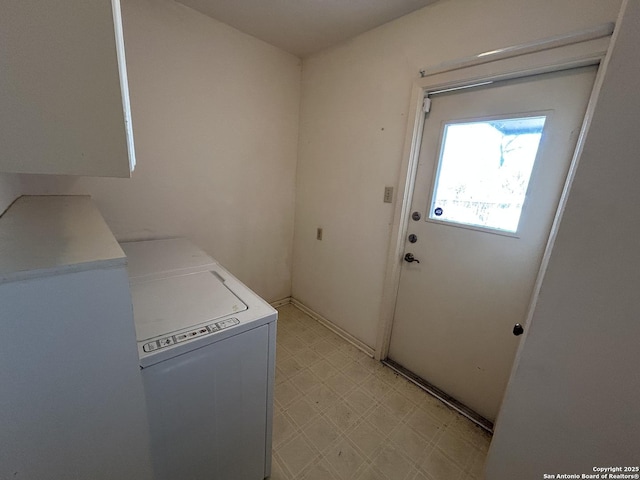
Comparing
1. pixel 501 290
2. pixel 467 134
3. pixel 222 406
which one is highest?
pixel 467 134

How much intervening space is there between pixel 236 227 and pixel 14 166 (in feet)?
5.94

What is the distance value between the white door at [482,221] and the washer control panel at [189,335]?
1.32 meters

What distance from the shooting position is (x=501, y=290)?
1402 mm

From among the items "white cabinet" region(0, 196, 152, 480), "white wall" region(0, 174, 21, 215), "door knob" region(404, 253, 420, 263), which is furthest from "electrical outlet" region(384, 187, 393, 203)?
"white wall" region(0, 174, 21, 215)

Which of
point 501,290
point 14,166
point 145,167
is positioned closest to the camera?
point 14,166

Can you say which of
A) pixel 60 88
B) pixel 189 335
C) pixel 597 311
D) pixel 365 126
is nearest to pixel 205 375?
pixel 189 335

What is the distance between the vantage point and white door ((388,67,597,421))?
1197 millimetres

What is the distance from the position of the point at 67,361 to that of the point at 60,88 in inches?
23.2

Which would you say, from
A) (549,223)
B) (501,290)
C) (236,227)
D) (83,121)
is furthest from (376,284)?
(83,121)

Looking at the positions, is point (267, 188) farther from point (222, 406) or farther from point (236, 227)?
point (222, 406)

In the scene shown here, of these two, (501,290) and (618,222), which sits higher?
(618,222)

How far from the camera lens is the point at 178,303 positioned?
3.36ft

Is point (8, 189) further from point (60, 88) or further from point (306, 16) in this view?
point (306, 16)

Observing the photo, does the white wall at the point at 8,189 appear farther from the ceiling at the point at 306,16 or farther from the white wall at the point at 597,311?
the white wall at the point at 597,311
